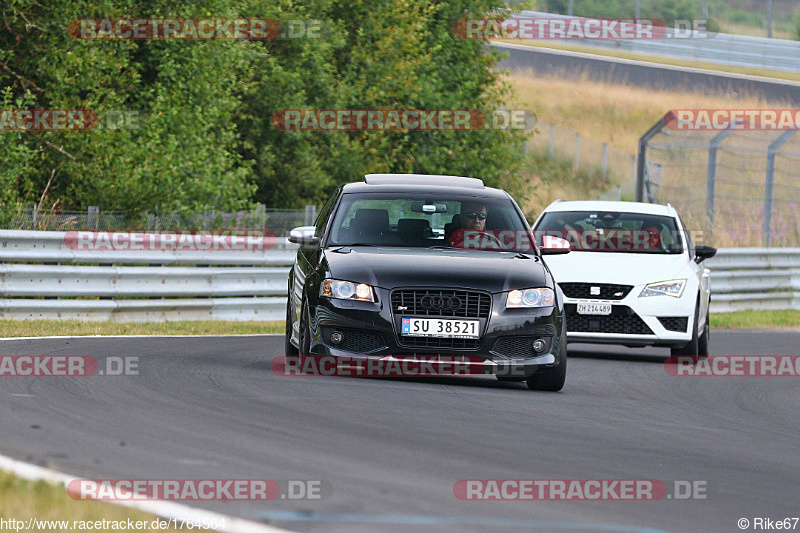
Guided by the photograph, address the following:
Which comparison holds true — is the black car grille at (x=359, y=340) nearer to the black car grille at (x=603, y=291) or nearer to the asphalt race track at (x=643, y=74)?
the black car grille at (x=603, y=291)

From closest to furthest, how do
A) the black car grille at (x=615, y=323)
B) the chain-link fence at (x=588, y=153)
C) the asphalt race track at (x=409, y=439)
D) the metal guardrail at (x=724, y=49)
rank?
the asphalt race track at (x=409, y=439)
the black car grille at (x=615, y=323)
the chain-link fence at (x=588, y=153)
the metal guardrail at (x=724, y=49)

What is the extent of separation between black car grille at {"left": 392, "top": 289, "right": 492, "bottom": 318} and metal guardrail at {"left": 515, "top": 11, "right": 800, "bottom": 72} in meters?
48.7

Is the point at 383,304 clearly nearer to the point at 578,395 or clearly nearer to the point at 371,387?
the point at 371,387

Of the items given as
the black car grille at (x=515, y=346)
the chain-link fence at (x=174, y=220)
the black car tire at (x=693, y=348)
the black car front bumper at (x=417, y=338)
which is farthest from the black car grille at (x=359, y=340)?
the chain-link fence at (x=174, y=220)

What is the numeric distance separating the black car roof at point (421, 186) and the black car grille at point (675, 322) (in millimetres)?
3243

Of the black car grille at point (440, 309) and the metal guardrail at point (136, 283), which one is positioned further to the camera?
the metal guardrail at point (136, 283)

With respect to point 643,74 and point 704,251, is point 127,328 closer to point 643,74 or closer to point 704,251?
point 704,251

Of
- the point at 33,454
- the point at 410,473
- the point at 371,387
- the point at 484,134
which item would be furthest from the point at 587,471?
the point at 484,134

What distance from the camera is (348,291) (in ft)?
34.1

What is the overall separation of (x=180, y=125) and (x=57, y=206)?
257cm

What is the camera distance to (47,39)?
24.2 m

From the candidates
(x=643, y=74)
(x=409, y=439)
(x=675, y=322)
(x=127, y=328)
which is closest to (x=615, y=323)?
(x=675, y=322)

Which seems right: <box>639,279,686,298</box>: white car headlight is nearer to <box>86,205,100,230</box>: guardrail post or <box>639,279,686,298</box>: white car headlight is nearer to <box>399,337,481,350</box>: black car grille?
<box>399,337,481,350</box>: black car grille

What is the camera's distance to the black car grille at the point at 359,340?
10336 mm
